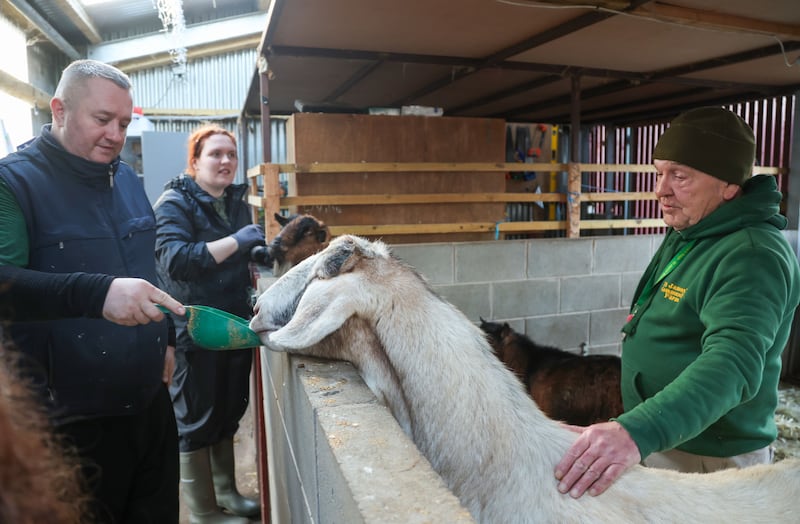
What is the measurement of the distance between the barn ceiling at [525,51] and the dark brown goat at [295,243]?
5.44 feet

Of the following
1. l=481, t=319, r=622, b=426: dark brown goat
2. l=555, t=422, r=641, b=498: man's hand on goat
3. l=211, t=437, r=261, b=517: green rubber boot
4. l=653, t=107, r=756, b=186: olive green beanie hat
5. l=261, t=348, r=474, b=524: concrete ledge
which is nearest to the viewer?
l=261, t=348, r=474, b=524: concrete ledge

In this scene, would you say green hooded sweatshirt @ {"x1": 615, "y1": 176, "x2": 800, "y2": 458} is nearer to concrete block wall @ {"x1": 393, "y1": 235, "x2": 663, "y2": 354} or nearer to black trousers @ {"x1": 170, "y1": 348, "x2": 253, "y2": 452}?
black trousers @ {"x1": 170, "y1": 348, "x2": 253, "y2": 452}

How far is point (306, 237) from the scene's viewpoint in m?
Answer: 4.62

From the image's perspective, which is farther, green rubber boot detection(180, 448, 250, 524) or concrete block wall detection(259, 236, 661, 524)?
green rubber boot detection(180, 448, 250, 524)

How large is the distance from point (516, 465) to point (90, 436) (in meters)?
1.79

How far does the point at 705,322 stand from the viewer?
177 cm

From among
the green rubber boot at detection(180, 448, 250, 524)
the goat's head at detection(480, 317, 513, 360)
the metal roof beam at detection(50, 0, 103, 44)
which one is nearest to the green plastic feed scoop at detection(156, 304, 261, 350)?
the green rubber boot at detection(180, 448, 250, 524)

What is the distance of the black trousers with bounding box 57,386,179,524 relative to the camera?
2.27 meters

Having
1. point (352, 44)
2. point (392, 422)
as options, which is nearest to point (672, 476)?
point (392, 422)

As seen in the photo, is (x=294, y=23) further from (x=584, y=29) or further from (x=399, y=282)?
(x=399, y=282)

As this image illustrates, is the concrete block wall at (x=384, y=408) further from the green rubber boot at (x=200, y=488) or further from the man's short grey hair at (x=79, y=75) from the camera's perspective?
the man's short grey hair at (x=79, y=75)

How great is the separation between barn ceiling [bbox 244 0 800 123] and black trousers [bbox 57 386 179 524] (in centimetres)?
304

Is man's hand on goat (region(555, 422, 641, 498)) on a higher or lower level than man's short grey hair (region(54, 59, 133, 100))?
lower

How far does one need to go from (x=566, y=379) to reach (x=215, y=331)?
331 centimetres
